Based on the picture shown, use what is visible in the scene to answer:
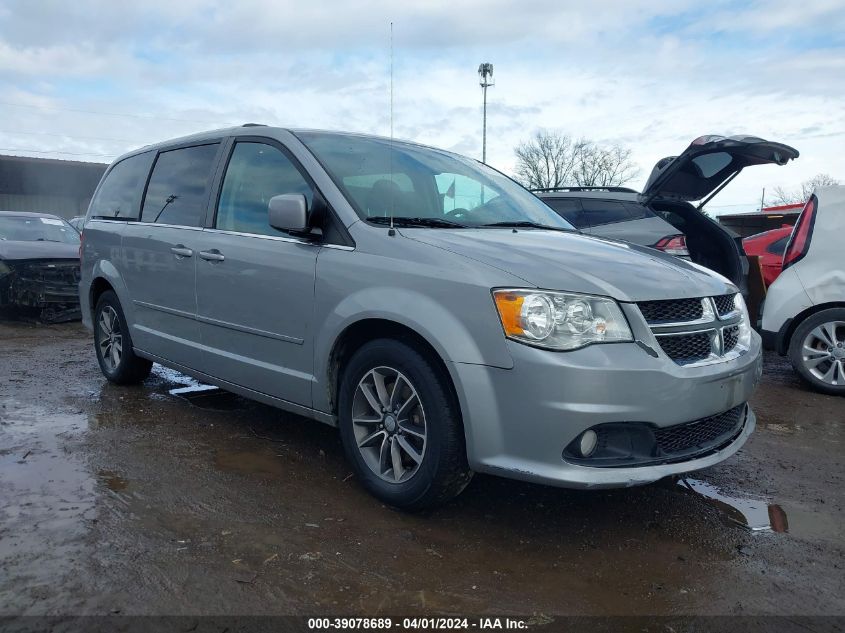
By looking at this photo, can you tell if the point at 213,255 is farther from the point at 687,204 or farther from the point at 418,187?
the point at 687,204

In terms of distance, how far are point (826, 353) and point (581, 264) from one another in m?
3.98

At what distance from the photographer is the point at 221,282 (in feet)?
13.5

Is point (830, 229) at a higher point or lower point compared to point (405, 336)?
higher

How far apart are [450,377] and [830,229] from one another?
4.60 meters

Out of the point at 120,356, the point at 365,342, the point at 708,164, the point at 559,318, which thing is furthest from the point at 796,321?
the point at 120,356

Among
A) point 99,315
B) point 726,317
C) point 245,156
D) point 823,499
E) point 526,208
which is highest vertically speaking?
point 245,156

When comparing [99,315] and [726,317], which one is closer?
[726,317]

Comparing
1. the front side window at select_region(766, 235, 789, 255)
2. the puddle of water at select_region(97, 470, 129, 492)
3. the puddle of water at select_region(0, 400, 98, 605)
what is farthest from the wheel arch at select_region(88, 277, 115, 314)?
the front side window at select_region(766, 235, 789, 255)

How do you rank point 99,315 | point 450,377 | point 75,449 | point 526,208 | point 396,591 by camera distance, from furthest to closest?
point 99,315, point 526,208, point 75,449, point 450,377, point 396,591

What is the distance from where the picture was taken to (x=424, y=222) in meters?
3.62

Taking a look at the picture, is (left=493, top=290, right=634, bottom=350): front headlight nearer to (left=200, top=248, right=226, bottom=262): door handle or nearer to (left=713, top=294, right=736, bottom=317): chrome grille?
(left=713, top=294, right=736, bottom=317): chrome grille

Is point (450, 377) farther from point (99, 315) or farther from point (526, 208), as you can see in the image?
point (99, 315)

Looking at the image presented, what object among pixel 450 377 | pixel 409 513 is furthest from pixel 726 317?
pixel 409 513

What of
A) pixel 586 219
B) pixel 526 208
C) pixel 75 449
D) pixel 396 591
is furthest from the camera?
pixel 586 219
